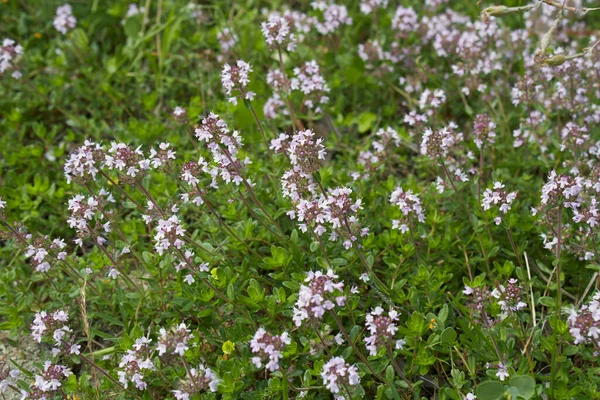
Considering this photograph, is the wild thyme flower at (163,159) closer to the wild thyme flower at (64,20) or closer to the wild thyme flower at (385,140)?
the wild thyme flower at (385,140)

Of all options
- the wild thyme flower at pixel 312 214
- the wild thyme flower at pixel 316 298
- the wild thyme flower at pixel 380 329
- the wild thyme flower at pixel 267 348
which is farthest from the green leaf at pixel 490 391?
the wild thyme flower at pixel 312 214

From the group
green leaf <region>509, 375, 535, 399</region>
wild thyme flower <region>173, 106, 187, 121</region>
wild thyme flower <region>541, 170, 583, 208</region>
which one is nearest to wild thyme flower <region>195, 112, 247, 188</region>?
wild thyme flower <region>173, 106, 187, 121</region>

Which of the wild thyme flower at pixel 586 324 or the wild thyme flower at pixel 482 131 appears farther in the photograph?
the wild thyme flower at pixel 482 131

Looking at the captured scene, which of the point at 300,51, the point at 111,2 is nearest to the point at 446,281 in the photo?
the point at 300,51

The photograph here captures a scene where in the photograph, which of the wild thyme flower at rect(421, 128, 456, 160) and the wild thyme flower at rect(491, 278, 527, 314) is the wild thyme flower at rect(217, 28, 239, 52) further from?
the wild thyme flower at rect(491, 278, 527, 314)

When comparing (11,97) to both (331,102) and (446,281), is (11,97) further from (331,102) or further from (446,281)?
(446,281)
